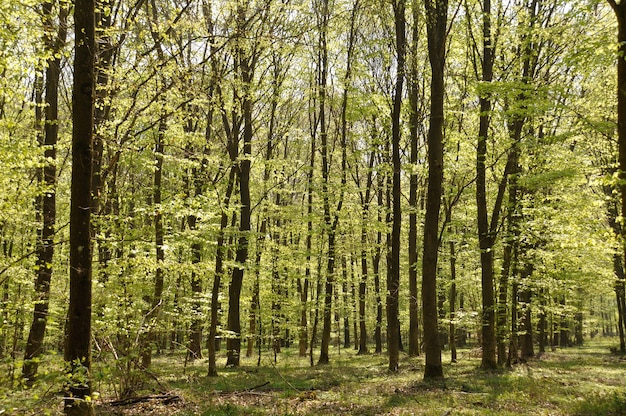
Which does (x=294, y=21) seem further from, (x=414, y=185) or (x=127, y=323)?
(x=127, y=323)

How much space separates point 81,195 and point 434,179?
10.2 meters

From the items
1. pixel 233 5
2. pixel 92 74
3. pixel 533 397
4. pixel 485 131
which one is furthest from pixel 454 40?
pixel 92 74

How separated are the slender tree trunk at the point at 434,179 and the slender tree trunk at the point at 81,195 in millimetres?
9964

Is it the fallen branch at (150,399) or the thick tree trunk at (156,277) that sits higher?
the thick tree trunk at (156,277)

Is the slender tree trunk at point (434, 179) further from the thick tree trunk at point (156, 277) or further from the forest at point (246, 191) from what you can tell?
the thick tree trunk at point (156, 277)

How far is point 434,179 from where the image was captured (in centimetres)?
1354

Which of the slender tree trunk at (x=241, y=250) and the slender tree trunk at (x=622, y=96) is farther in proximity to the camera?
the slender tree trunk at (x=241, y=250)

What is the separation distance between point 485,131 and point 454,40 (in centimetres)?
529

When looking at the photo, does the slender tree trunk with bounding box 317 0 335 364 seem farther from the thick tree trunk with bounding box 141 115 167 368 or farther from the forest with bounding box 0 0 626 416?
the thick tree trunk with bounding box 141 115 167 368

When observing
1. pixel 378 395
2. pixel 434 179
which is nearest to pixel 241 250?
pixel 378 395

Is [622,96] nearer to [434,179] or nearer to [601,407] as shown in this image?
[434,179]

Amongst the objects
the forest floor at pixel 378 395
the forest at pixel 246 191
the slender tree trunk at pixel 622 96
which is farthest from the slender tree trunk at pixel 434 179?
the slender tree trunk at pixel 622 96

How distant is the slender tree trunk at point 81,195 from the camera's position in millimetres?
6539

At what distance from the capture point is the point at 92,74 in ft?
22.1
